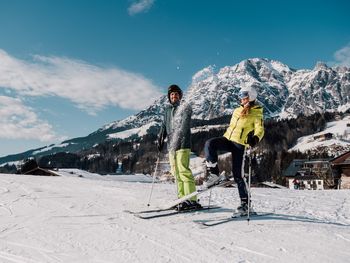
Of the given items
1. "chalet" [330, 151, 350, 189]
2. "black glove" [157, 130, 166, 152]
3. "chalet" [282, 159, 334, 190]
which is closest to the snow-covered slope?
"chalet" [282, 159, 334, 190]

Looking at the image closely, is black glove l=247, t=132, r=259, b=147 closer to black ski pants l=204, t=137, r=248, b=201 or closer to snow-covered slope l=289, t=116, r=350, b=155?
black ski pants l=204, t=137, r=248, b=201

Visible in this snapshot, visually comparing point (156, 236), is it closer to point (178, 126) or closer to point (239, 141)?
point (239, 141)

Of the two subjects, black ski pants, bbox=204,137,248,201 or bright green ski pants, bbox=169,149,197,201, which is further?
bright green ski pants, bbox=169,149,197,201

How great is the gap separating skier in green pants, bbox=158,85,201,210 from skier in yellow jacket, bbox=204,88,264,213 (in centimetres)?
74

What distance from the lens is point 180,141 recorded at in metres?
7.51

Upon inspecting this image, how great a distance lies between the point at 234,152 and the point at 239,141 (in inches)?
10.0

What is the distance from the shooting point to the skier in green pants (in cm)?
742

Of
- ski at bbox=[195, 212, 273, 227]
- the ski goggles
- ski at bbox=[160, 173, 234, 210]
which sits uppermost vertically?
the ski goggles

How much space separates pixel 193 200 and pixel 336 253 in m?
3.25

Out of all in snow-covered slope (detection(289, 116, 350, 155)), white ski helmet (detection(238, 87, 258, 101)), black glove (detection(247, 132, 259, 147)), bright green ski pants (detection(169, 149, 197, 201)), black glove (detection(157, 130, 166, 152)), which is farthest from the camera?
snow-covered slope (detection(289, 116, 350, 155))

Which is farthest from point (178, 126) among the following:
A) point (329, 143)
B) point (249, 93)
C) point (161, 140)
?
point (329, 143)

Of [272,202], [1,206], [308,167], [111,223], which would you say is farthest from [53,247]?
[308,167]

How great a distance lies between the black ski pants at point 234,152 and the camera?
22.2 ft

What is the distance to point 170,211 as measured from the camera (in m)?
7.25
